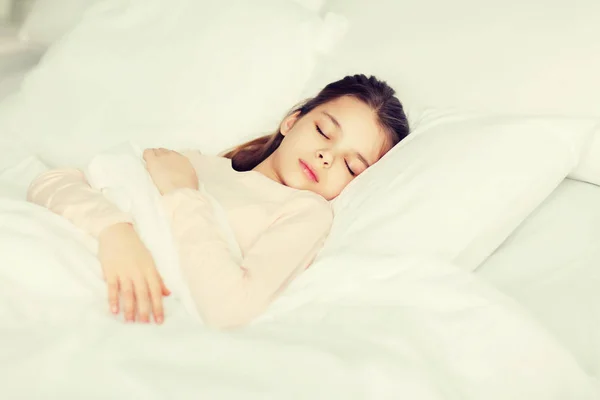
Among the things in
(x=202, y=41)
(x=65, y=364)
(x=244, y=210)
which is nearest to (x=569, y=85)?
(x=244, y=210)

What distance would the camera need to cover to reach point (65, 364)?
0.60 meters

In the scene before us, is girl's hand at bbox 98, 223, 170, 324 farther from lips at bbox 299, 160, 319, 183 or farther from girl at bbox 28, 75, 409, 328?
lips at bbox 299, 160, 319, 183

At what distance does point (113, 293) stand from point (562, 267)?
0.70m

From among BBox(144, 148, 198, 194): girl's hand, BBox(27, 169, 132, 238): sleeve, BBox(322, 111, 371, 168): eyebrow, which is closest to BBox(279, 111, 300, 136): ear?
BBox(322, 111, 371, 168): eyebrow

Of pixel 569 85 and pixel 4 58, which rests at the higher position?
pixel 569 85

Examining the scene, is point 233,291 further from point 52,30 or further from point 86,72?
point 52,30

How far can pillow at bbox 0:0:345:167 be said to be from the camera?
134cm

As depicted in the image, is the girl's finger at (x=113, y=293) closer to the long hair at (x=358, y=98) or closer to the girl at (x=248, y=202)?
the girl at (x=248, y=202)

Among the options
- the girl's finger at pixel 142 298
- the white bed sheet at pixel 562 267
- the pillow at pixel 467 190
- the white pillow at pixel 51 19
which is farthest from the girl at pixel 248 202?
the white pillow at pixel 51 19

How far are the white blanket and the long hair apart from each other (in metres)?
0.41

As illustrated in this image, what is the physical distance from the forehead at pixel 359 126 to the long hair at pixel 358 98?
14 mm

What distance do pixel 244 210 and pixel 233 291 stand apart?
23 centimetres

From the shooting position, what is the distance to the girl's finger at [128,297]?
792mm

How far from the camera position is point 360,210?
100 cm
